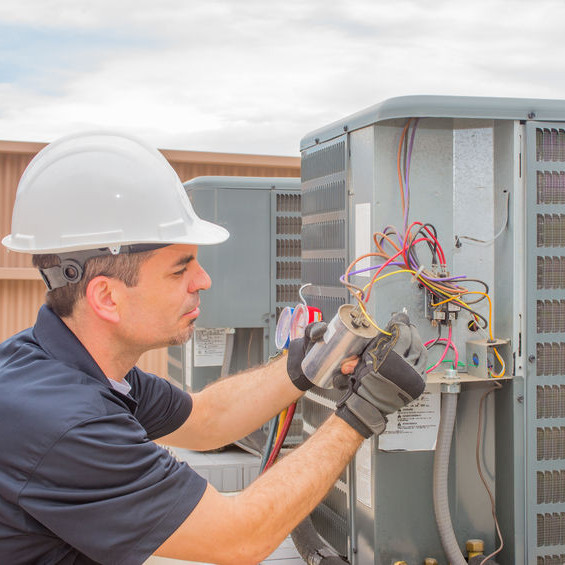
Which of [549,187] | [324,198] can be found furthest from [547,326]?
[324,198]

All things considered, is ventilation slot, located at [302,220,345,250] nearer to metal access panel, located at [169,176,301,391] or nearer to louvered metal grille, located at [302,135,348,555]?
louvered metal grille, located at [302,135,348,555]

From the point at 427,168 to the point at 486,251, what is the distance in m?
0.30

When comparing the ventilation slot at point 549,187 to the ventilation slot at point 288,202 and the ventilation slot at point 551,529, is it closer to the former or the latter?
the ventilation slot at point 551,529

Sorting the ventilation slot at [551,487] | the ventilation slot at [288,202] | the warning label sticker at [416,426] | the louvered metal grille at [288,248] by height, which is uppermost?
the ventilation slot at [288,202]

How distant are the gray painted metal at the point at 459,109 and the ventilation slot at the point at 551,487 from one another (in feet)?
3.30

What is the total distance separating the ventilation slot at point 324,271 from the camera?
215cm

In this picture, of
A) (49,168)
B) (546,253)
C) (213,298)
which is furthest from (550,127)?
(213,298)

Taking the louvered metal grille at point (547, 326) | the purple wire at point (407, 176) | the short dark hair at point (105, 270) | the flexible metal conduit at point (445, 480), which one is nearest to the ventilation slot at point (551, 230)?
the louvered metal grille at point (547, 326)

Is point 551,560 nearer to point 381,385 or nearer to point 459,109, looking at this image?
point 381,385

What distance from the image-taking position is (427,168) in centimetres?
200

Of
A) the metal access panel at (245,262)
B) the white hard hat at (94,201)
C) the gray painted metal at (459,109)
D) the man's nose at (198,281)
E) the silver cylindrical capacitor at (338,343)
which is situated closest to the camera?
the white hard hat at (94,201)

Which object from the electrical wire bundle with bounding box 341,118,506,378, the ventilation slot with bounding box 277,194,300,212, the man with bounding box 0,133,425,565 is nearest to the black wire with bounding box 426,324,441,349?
the electrical wire bundle with bounding box 341,118,506,378

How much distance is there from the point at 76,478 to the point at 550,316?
1.36 m

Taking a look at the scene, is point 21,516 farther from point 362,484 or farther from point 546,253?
point 546,253
